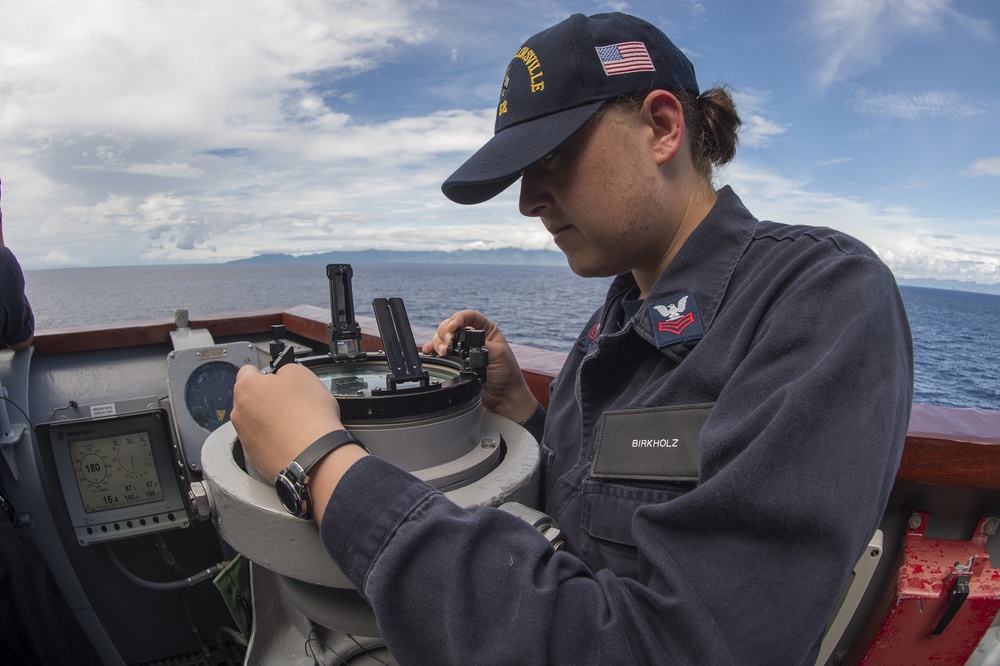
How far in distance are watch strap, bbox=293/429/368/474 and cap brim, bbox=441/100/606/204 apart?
484 millimetres

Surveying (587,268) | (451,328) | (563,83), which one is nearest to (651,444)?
(587,268)

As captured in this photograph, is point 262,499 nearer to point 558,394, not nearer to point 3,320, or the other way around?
point 558,394

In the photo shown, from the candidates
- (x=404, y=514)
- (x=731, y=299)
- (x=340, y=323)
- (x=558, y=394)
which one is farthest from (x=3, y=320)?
(x=731, y=299)

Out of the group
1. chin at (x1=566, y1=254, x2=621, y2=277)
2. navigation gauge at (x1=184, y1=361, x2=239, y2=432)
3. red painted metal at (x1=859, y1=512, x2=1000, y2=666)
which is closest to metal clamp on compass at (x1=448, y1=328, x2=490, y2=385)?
chin at (x1=566, y1=254, x2=621, y2=277)

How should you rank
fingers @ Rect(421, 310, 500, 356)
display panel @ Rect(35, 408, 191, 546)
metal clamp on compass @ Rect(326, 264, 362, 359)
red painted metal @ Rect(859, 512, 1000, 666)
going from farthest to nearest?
display panel @ Rect(35, 408, 191, 546) < fingers @ Rect(421, 310, 500, 356) < red painted metal @ Rect(859, 512, 1000, 666) < metal clamp on compass @ Rect(326, 264, 362, 359)

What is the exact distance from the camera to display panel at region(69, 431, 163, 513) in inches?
90.7

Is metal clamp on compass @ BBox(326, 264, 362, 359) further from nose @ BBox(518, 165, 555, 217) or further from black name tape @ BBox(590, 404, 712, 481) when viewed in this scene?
black name tape @ BBox(590, 404, 712, 481)

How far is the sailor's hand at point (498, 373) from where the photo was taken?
1525 mm

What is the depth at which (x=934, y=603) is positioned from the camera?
1.37 meters

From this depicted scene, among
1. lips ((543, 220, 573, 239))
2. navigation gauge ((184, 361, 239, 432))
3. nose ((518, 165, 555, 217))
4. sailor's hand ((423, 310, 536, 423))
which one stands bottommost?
navigation gauge ((184, 361, 239, 432))

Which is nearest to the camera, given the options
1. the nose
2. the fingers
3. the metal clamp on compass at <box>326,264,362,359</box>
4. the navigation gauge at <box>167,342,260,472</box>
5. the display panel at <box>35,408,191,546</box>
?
the nose

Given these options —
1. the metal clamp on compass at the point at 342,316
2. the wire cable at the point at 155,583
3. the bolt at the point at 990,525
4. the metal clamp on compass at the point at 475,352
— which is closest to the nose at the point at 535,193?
the metal clamp on compass at the point at 475,352

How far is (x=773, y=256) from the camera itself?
96 cm

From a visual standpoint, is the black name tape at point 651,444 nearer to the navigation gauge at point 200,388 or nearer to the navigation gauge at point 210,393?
the navigation gauge at point 200,388
